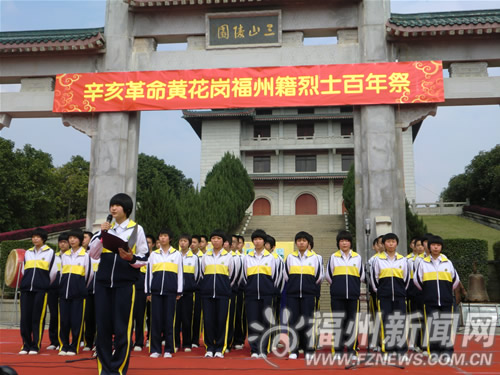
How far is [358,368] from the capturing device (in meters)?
5.56

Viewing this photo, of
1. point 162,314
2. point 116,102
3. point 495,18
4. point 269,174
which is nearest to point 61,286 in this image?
point 162,314

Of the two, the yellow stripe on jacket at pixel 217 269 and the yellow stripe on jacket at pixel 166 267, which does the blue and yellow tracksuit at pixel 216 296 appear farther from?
the yellow stripe on jacket at pixel 166 267

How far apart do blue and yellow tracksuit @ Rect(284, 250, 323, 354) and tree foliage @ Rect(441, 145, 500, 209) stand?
1160 inches

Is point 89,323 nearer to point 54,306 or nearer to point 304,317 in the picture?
point 54,306

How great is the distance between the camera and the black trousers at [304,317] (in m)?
6.44

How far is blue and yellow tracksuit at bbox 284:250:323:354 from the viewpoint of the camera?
21.6 feet

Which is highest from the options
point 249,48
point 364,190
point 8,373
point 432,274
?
point 249,48

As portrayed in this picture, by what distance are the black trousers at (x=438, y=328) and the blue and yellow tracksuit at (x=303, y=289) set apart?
4.91 feet

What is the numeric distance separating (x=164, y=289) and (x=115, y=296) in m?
2.12

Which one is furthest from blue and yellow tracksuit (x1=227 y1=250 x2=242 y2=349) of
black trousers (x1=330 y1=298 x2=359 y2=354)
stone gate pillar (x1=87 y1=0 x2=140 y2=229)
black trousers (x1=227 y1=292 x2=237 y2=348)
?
stone gate pillar (x1=87 y1=0 x2=140 y2=229)

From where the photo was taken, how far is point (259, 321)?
680 centimetres

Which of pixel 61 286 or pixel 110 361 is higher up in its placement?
pixel 61 286

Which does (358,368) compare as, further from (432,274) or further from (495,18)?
(495,18)

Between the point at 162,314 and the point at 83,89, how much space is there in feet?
25.3
